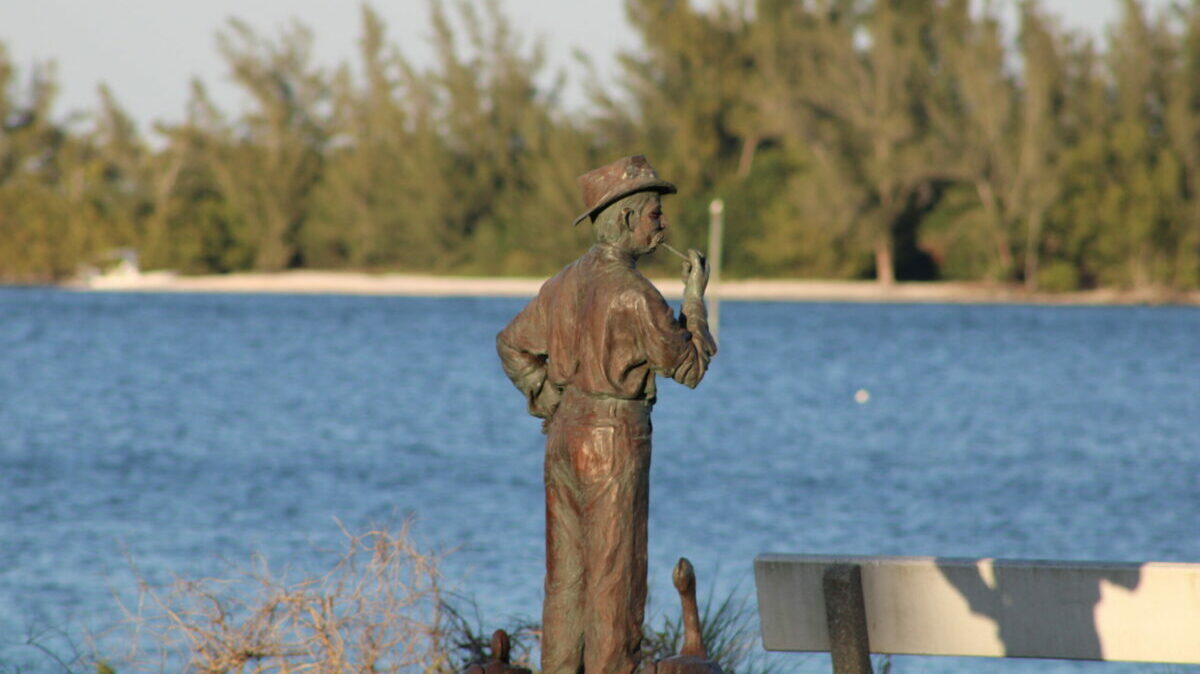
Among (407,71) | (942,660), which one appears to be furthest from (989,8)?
(942,660)

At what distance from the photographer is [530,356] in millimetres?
5480

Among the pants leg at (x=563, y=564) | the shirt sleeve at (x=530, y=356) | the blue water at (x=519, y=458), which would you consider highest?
the shirt sleeve at (x=530, y=356)

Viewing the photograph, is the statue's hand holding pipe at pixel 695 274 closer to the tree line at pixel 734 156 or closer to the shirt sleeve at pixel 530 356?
the shirt sleeve at pixel 530 356

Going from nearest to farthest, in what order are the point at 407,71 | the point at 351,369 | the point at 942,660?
the point at 942,660 → the point at 351,369 → the point at 407,71

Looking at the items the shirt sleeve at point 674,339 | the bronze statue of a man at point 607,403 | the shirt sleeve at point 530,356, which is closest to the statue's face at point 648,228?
the bronze statue of a man at point 607,403

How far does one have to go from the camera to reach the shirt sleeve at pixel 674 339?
16.8 feet

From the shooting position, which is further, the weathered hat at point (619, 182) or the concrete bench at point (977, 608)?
the concrete bench at point (977, 608)

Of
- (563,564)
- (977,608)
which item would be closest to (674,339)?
(563,564)

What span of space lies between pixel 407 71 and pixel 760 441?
55.3m

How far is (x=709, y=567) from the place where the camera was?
17.0 metres

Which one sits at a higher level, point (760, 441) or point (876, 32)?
point (876, 32)

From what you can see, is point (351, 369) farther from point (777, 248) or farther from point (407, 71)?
point (407, 71)

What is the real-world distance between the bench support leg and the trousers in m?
1.05

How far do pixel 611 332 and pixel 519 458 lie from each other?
76.7 ft
